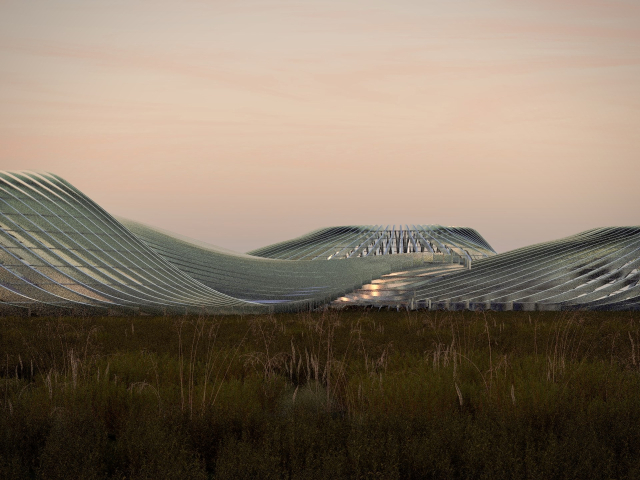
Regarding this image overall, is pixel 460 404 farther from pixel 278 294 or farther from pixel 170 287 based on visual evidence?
pixel 278 294

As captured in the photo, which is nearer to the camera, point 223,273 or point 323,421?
point 323,421

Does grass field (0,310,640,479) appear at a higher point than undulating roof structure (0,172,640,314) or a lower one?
lower

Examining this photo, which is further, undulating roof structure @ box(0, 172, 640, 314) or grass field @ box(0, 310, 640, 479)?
undulating roof structure @ box(0, 172, 640, 314)

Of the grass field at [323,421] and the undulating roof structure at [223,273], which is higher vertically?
the undulating roof structure at [223,273]

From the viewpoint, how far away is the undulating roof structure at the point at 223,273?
2452 centimetres

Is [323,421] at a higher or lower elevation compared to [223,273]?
lower

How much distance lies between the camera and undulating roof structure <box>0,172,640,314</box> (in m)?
24.5

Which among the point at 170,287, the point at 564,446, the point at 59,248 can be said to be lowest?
the point at 564,446

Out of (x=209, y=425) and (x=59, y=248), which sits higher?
(x=59, y=248)

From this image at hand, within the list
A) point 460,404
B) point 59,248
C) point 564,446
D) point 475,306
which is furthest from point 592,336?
point 59,248

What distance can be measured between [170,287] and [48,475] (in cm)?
2313

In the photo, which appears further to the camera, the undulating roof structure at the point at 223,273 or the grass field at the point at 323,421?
the undulating roof structure at the point at 223,273

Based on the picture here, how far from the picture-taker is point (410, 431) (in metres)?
6.97

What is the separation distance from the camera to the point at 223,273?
36.3 meters
